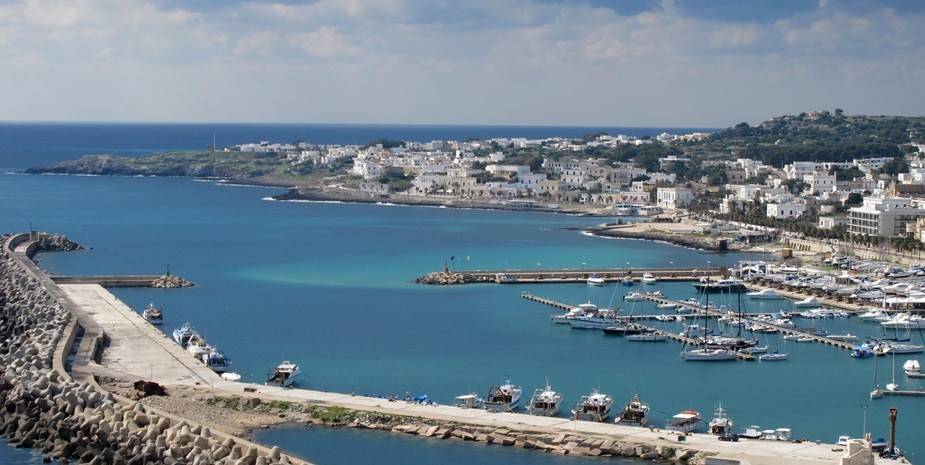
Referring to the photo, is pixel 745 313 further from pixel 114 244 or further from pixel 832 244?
pixel 114 244

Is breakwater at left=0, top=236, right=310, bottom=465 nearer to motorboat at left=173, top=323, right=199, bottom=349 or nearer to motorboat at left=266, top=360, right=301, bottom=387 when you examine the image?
motorboat at left=173, top=323, right=199, bottom=349

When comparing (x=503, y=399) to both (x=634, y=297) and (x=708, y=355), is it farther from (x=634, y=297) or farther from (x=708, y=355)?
(x=634, y=297)

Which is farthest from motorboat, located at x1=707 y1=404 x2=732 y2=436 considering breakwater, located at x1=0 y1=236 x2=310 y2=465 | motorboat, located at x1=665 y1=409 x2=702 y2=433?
breakwater, located at x1=0 y1=236 x2=310 y2=465

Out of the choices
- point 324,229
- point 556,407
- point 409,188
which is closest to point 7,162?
point 409,188

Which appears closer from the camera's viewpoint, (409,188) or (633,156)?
(409,188)

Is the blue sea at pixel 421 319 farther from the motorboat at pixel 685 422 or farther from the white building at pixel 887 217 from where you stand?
the white building at pixel 887 217

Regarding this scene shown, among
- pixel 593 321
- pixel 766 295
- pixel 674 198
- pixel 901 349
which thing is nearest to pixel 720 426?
pixel 901 349
